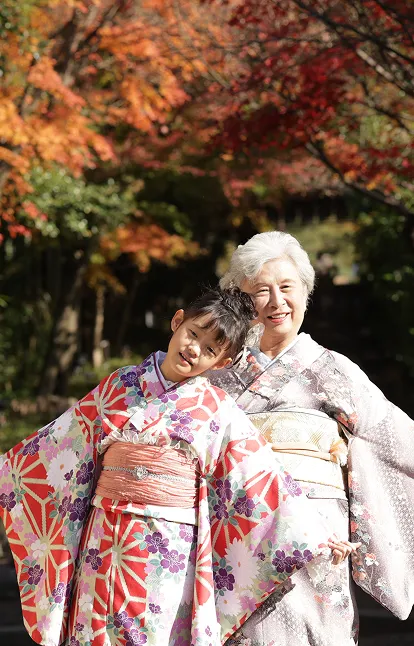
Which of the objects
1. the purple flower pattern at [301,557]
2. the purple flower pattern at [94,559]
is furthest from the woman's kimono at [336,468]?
the purple flower pattern at [94,559]

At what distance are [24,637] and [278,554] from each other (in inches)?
140

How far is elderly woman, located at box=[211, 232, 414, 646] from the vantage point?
3.10m

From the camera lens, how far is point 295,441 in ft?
10.3

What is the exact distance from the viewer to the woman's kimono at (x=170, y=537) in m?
2.88

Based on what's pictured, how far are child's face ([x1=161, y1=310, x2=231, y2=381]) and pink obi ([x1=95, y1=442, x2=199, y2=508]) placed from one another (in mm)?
280

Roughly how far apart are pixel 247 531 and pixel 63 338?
1209 cm

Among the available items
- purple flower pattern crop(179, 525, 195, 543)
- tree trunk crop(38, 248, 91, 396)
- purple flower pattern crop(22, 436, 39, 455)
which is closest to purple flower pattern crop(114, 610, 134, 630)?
purple flower pattern crop(179, 525, 195, 543)

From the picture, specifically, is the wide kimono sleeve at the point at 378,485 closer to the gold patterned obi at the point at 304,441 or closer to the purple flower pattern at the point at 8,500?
the gold patterned obi at the point at 304,441

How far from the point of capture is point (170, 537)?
9.48ft

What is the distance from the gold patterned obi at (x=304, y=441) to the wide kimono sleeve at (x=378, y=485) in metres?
0.11

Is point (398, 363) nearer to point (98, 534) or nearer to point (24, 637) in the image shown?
point (24, 637)

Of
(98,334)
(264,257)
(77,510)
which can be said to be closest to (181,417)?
(77,510)

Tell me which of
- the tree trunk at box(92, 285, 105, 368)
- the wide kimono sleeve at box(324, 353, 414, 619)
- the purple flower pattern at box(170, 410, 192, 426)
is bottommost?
the tree trunk at box(92, 285, 105, 368)

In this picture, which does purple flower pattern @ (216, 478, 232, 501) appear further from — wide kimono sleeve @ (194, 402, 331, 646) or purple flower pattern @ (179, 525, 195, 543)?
purple flower pattern @ (179, 525, 195, 543)
